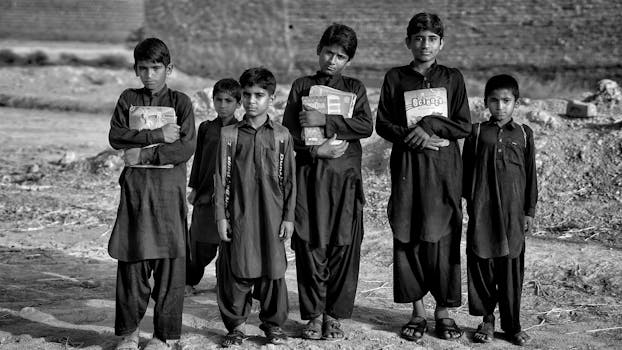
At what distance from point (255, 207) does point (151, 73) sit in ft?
3.00

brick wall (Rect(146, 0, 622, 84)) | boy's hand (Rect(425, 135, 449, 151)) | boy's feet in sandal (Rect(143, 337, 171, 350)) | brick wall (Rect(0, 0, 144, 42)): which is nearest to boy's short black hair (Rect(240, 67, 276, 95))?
boy's hand (Rect(425, 135, 449, 151))

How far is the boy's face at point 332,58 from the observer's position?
4602mm

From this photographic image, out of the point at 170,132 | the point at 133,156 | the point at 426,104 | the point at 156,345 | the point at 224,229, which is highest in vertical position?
the point at 426,104

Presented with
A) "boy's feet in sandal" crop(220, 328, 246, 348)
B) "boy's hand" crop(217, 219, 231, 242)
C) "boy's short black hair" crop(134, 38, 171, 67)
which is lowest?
"boy's feet in sandal" crop(220, 328, 246, 348)

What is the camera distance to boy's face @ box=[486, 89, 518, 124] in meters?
4.67

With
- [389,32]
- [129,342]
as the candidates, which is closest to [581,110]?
[129,342]

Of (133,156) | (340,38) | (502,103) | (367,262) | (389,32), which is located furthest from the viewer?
(389,32)

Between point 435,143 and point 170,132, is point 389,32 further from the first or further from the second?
point 170,132

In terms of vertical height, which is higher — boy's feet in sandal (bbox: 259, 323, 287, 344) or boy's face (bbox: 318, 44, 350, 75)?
boy's face (bbox: 318, 44, 350, 75)

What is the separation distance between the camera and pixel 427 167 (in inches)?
182

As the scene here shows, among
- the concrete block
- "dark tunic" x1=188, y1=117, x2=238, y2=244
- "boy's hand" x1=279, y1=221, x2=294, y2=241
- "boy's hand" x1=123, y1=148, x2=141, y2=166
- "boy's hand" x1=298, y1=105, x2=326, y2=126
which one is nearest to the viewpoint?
"boy's hand" x1=123, y1=148, x2=141, y2=166

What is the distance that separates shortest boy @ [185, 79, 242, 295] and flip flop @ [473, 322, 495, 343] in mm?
1899

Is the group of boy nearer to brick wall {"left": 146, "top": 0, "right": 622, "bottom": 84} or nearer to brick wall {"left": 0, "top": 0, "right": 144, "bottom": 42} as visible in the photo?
brick wall {"left": 146, "top": 0, "right": 622, "bottom": 84}

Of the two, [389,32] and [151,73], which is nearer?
[151,73]
